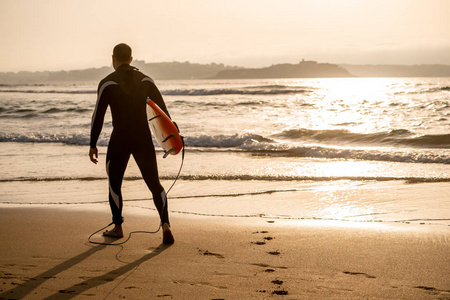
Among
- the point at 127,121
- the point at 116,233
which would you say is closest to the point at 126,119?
the point at 127,121

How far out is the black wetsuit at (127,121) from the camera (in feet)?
14.3

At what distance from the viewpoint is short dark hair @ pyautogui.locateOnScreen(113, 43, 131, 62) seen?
173 inches

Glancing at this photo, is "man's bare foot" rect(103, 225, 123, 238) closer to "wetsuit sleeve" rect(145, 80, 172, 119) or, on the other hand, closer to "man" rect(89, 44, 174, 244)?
"man" rect(89, 44, 174, 244)

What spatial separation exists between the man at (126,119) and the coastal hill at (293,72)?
132 m

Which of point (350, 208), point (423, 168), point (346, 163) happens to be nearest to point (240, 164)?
point (346, 163)

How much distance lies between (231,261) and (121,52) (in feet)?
6.86

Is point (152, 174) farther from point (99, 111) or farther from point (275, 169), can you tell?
point (275, 169)

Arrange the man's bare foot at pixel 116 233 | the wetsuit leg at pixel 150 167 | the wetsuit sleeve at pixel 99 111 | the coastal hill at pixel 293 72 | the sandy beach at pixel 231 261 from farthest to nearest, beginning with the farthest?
the coastal hill at pixel 293 72, the man's bare foot at pixel 116 233, the wetsuit leg at pixel 150 167, the wetsuit sleeve at pixel 99 111, the sandy beach at pixel 231 261

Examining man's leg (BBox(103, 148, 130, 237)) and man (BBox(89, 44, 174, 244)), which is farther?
man's leg (BBox(103, 148, 130, 237))

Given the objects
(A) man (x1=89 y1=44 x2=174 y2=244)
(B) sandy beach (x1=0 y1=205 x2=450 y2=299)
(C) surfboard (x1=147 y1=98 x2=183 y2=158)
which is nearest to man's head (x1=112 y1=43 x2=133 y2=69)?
(A) man (x1=89 y1=44 x2=174 y2=244)

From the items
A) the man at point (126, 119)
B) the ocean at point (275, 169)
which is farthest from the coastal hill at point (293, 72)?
the man at point (126, 119)

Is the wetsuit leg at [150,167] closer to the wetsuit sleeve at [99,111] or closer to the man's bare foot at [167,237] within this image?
the man's bare foot at [167,237]

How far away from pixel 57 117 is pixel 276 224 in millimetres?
20757

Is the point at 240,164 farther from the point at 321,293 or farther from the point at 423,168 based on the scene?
the point at 321,293
